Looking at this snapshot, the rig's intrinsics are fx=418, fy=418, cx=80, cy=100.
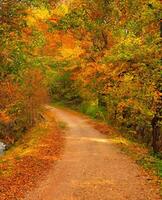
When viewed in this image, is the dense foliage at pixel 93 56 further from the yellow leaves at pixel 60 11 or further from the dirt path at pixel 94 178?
the dirt path at pixel 94 178

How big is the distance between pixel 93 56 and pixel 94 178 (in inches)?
966

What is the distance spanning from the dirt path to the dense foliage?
2935 mm

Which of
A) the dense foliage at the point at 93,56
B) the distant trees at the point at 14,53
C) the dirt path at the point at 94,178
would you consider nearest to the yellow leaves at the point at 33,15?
the dense foliage at the point at 93,56

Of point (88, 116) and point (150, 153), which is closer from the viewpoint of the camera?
point (150, 153)

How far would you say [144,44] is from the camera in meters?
20.8

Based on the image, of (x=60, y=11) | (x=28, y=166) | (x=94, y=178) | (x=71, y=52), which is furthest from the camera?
(x=71, y=52)

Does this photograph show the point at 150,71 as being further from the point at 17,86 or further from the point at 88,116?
the point at 88,116

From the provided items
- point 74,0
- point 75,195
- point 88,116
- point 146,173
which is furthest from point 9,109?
point 88,116

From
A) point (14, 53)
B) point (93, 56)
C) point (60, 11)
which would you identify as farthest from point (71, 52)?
point (14, 53)

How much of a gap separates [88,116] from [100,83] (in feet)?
42.8

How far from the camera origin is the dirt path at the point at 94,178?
1376 centimetres

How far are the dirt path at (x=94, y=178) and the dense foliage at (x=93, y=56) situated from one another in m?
2.93

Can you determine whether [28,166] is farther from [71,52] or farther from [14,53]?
[71,52]

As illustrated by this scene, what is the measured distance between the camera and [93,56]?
39.7 m
